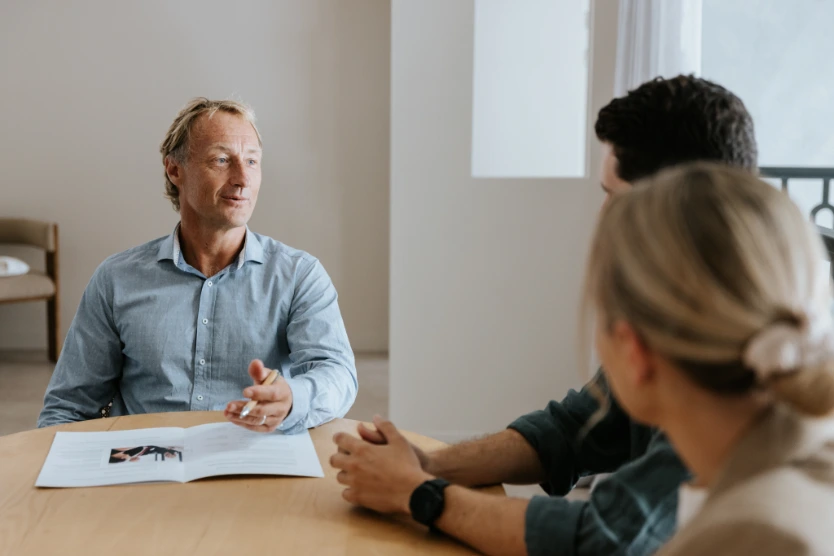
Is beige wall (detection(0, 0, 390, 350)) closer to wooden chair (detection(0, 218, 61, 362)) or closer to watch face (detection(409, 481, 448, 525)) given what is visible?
wooden chair (detection(0, 218, 61, 362))

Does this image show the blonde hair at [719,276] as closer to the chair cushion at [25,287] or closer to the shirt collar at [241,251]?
the shirt collar at [241,251]

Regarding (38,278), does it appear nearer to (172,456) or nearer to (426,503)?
(172,456)

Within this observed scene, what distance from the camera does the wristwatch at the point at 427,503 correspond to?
112cm

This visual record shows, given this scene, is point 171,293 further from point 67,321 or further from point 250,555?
point 67,321

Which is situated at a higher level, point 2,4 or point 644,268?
point 2,4

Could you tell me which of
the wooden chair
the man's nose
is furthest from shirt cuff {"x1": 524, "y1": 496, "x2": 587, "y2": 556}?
the wooden chair

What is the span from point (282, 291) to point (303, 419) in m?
0.47

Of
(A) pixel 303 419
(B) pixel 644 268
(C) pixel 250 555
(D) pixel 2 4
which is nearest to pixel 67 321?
(D) pixel 2 4

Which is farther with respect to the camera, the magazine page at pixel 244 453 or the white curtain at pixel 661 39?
the white curtain at pixel 661 39

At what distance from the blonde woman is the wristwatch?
0.46 metres

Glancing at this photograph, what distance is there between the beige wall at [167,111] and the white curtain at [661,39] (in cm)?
231

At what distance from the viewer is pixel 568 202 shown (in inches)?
133

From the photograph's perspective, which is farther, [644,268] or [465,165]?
[465,165]

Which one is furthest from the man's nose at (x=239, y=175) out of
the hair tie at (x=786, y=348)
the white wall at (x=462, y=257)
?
the hair tie at (x=786, y=348)
